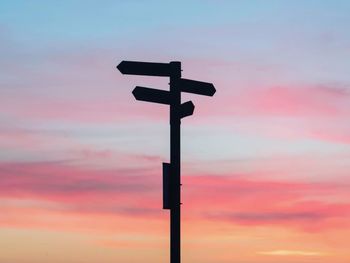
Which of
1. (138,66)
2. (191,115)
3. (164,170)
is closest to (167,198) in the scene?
(164,170)

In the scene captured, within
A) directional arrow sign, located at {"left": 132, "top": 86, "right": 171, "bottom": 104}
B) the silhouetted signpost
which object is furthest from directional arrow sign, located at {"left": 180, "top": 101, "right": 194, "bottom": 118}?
directional arrow sign, located at {"left": 132, "top": 86, "right": 171, "bottom": 104}

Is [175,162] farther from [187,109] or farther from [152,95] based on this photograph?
[152,95]

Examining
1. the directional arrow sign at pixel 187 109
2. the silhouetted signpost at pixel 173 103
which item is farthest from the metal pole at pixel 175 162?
the directional arrow sign at pixel 187 109

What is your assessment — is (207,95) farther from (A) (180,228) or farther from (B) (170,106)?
(A) (180,228)

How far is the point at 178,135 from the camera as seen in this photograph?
12.3 meters

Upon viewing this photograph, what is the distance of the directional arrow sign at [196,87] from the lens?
41.8 ft

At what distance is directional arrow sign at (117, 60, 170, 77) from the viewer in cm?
1266

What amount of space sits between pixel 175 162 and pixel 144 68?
1.82 m

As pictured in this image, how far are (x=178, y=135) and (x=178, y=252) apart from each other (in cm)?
199

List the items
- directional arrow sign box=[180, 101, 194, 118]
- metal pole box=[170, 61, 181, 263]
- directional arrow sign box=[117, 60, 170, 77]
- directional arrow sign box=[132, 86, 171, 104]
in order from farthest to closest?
directional arrow sign box=[117, 60, 170, 77]
directional arrow sign box=[132, 86, 171, 104]
directional arrow sign box=[180, 101, 194, 118]
metal pole box=[170, 61, 181, 263]

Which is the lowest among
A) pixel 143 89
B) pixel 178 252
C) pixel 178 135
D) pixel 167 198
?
pixel 178 252

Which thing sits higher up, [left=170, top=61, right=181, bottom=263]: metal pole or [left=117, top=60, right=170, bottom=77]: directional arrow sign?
[left=117, top=60, right=170, bottom=77]: directional arrow sign

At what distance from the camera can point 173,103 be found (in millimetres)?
12555

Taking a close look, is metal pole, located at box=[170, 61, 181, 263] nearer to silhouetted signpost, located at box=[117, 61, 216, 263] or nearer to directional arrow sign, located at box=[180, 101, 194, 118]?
silhouetted signpost, located at box=[117, 61, 216, 263]
